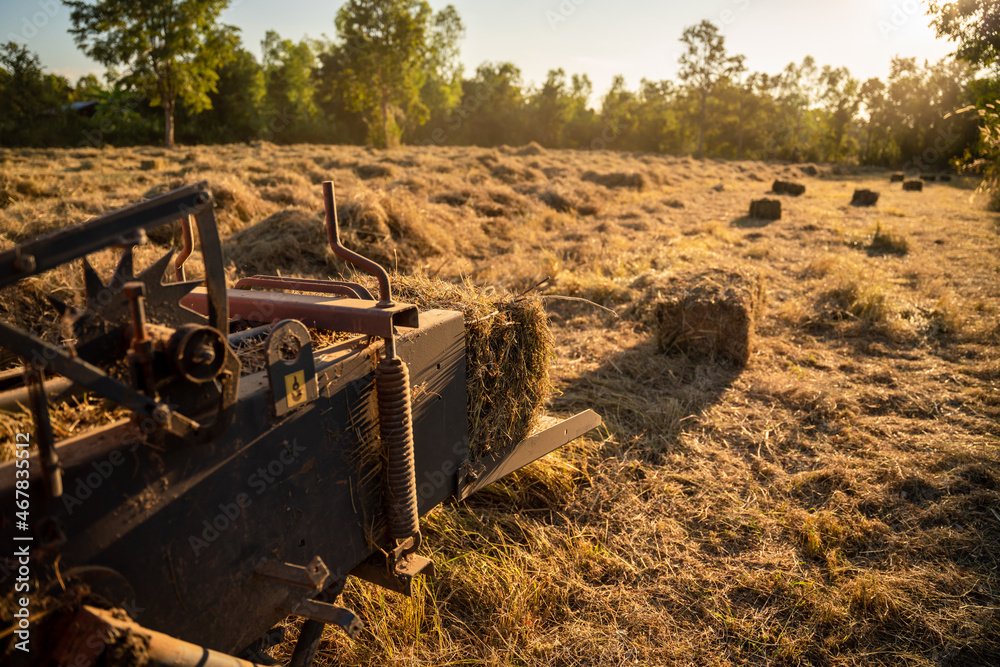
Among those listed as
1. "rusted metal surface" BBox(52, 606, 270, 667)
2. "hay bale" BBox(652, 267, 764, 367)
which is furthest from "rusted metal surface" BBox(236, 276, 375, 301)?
"hay bale" BBox(652, 267, 764, 367)

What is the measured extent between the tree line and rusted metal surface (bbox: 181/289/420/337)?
1242 cm

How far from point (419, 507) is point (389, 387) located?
26.1 inches

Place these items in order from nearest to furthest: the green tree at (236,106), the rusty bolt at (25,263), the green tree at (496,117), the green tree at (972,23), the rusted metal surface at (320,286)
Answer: the rusty bolt at (25,263), the rusted metal surface at (320,286), the green tree at (972,23), the green tree at (236,106), the green tree at (496,117)

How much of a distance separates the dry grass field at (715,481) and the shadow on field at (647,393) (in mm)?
23

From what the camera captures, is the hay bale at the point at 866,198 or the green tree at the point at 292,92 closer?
the hay bale at the point at 866,198

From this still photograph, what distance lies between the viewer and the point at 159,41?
2711 cm

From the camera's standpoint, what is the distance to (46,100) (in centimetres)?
3691

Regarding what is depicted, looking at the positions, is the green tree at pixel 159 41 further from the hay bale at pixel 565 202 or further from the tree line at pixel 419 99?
the hay bale at pixel 565 202

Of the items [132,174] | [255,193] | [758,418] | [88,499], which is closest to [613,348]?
[758,418]

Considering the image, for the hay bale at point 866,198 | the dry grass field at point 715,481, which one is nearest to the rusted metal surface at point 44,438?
the dry grass field at point 715,481

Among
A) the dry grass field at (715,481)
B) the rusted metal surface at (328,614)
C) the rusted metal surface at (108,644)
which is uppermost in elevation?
the rusted metal surface at (108,644)

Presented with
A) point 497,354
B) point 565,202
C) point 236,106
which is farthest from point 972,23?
point 236,106

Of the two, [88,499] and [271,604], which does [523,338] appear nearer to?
[271,604]

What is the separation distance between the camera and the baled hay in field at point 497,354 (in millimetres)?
2467
